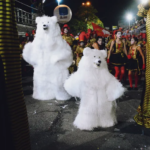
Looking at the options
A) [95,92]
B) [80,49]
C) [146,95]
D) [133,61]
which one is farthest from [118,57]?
[95,92]

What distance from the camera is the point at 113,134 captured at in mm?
2805

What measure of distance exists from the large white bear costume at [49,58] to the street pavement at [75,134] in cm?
84

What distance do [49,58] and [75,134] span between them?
2.42 meters

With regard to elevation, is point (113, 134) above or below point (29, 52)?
below

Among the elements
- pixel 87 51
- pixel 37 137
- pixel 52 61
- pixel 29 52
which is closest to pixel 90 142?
pixel 37 137

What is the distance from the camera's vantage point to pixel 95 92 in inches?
116

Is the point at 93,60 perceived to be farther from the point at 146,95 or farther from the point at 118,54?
the point at 118,54

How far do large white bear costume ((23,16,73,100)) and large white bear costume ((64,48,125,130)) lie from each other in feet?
5.47

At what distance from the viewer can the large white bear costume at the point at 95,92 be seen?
292 cm

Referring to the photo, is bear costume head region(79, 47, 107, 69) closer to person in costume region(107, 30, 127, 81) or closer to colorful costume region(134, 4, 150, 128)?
colorful costume region(134, 4, 150, 128)

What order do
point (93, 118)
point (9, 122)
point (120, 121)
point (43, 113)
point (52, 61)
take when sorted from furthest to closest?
point (52, 61) → point (43, 113) → point (120, 121) → point (93, 118) → point (9, 122)

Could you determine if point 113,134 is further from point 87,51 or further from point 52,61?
point 52,61

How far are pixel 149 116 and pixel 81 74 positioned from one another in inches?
54.5

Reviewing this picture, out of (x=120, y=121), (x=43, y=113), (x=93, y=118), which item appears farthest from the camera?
(x=43, y=113)
